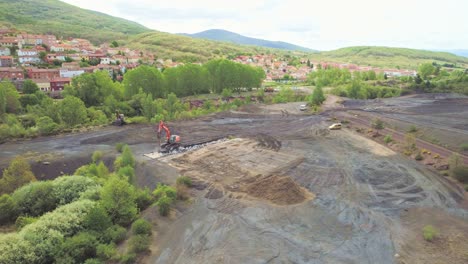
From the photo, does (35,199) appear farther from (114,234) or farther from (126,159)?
(126,159)

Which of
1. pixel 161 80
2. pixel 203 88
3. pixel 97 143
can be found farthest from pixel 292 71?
pixel 97 143

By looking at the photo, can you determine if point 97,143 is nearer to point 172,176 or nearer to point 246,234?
point 172,176

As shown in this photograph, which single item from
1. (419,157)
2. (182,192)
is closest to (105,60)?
(182,192)

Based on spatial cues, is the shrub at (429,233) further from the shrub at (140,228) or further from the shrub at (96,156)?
the shrub at (96,156)

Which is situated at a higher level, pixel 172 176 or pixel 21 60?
pixel 21 60

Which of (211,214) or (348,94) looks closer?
(211,214)

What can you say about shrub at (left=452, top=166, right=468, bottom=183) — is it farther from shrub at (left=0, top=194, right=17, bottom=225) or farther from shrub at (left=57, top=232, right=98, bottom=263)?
shrub at (left=0, top=194, right=17, bottom=225)
